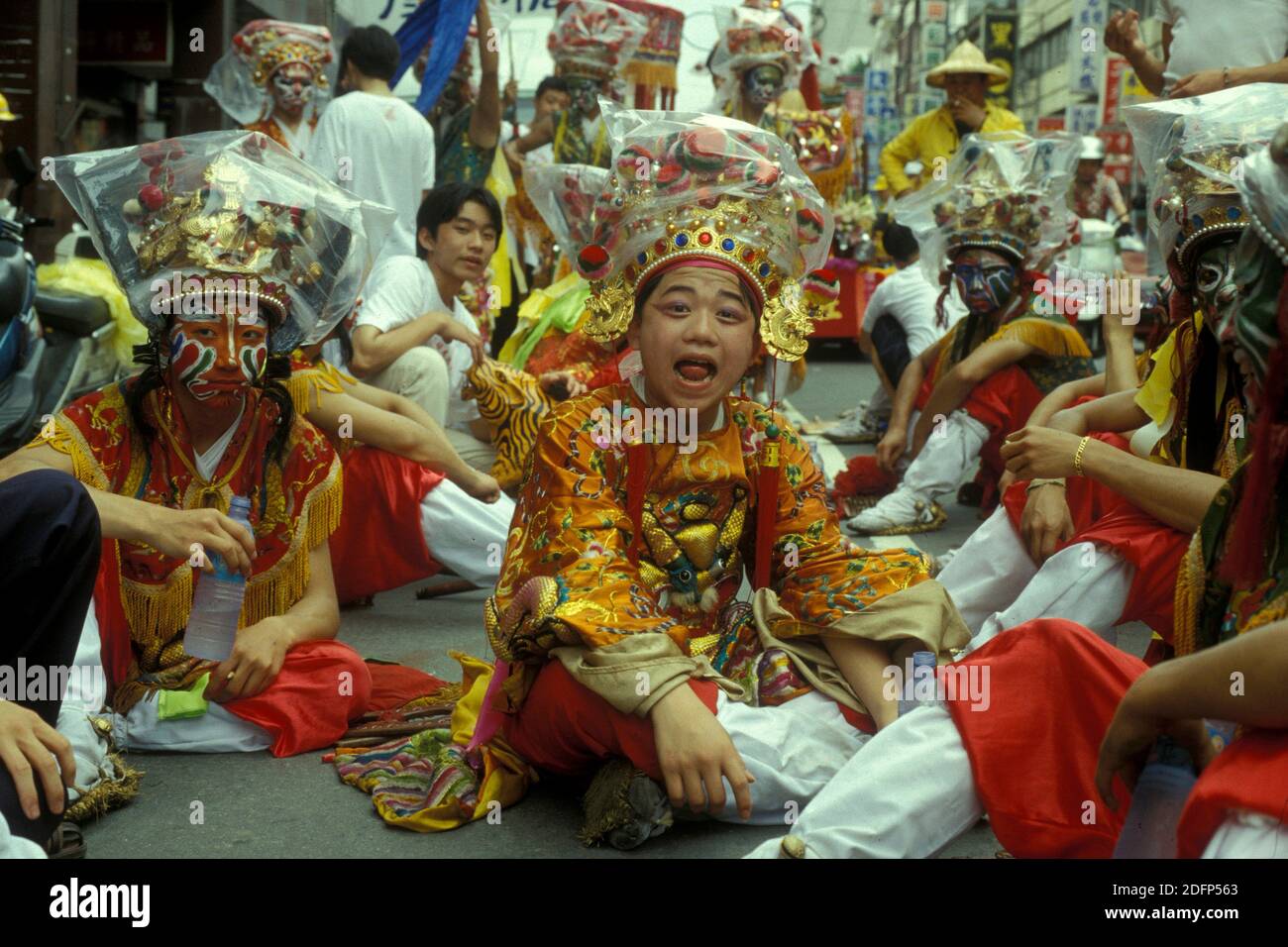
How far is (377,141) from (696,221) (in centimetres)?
472

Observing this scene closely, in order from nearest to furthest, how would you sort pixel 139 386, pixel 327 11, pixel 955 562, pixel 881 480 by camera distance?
pixel 139 386
pixel 955 562
pixel 881 480
pixel 327 11

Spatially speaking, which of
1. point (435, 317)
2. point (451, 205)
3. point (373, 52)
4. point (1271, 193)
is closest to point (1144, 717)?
point (1271, 193)

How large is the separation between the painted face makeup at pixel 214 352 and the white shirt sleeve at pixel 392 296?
2.69m

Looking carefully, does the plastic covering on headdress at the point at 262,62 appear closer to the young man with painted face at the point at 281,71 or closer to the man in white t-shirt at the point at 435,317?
the young man with painted face at the point at 281,71

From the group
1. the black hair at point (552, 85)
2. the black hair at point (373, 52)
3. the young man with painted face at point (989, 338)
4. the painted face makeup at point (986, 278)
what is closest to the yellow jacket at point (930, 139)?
the black hair at point (552, 85)

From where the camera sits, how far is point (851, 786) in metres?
2.56

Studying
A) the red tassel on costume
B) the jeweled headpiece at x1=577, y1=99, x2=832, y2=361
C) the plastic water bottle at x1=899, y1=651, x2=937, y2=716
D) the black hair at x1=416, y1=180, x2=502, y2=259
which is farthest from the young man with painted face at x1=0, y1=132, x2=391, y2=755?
the black hair at x1=416, y1=180, x2=502, y2=259

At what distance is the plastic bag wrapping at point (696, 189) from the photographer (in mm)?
3543

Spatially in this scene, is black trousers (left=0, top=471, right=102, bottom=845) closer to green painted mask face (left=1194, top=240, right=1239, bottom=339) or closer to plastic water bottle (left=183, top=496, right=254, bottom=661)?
plastic water bottle (left=183, top=496, right=254, bottom=661)

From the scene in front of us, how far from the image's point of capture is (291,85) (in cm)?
810

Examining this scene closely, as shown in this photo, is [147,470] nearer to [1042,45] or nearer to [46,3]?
[46,3]

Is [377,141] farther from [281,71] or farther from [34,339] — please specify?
[34,339]
